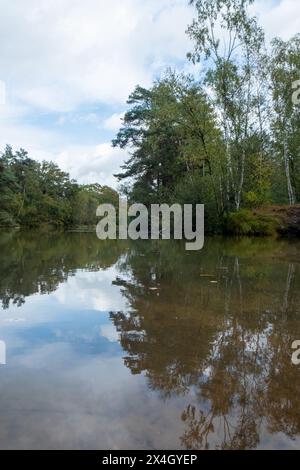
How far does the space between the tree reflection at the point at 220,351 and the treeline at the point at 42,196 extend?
46035 millimetres

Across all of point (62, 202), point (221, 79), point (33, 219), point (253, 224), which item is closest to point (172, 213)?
point (253, 224)

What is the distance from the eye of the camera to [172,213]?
23.7 meters

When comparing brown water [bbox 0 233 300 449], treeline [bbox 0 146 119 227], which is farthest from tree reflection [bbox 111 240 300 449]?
treeline [bbox 0 146 119 227]

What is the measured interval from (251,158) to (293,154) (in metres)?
4.77

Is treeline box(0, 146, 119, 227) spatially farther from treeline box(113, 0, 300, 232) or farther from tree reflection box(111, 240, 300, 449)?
tree reflection box(111, 240, 300, 449)

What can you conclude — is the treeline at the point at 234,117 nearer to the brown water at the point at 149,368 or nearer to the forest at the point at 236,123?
the forest at the point at 236,123

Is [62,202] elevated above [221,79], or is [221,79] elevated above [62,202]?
[221,79]

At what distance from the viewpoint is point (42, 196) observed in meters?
55.8

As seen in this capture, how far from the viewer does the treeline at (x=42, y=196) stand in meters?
50.8

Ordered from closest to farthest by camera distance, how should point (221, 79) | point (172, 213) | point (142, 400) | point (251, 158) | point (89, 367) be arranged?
point (142, 400), point (89, 367), point (221, 79), point (251, 158), point (172, 213)

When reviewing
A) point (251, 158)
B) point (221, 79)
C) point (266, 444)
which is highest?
point (221, 79)

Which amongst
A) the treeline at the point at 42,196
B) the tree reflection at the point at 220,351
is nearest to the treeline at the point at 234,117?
the tree reflection at the point at 220,351

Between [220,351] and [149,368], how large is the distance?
A: 0.64m
